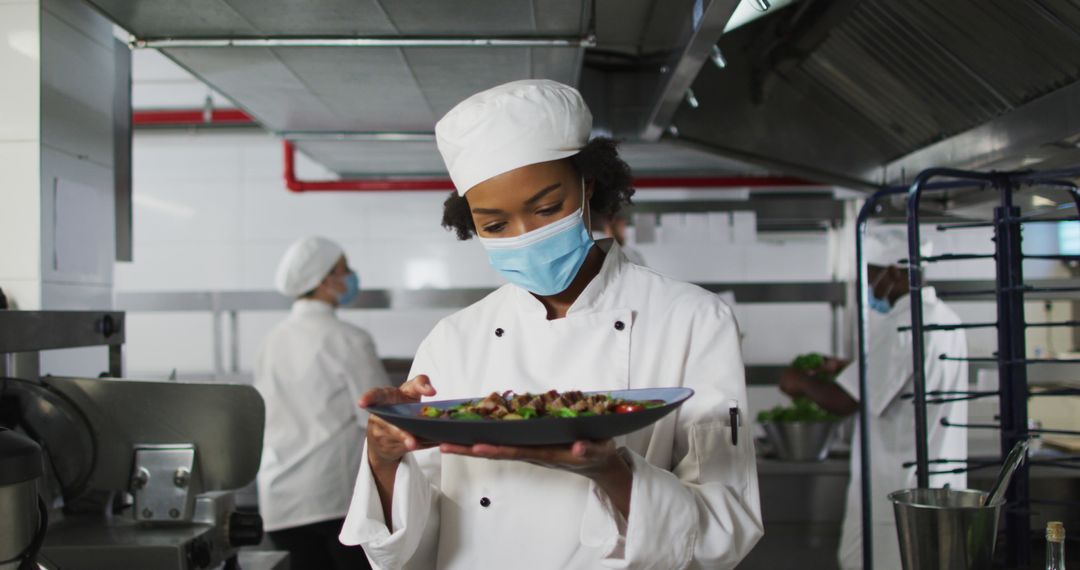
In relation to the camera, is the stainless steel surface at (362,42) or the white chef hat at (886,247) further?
the white chef hat at (886,247)

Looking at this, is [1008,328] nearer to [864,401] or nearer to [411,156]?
[864,401]

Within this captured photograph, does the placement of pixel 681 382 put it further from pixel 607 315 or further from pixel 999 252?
pixel 999 252

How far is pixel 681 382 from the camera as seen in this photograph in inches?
52.4

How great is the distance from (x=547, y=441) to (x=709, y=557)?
1.11ft

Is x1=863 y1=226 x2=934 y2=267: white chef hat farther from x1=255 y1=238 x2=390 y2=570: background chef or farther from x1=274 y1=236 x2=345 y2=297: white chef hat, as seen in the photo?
x1=274 y1=236 x2=345 y2=297: white chef hat

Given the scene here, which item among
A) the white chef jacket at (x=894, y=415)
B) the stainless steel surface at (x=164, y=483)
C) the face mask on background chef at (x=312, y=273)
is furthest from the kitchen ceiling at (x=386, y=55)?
the white chef jacket at (x=894, y=415)

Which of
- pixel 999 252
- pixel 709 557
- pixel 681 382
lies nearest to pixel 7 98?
pixel 681 382

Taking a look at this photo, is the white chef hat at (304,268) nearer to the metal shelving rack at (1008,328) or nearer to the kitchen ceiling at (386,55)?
the kitchen ceiling at (386,55)

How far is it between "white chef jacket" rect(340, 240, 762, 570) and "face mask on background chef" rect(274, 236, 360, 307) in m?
2.12

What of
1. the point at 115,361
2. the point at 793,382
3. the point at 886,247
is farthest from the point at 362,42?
the point at 793,382

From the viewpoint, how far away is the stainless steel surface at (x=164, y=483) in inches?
73.2

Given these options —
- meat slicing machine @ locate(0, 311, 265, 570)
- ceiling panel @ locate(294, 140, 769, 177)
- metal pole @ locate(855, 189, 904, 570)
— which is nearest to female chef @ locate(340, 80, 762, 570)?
meat slicing machine @ locate(0, 311, 265, 570)

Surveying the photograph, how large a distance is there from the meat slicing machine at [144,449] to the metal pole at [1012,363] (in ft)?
5.47

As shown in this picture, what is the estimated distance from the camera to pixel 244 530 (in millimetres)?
1928
